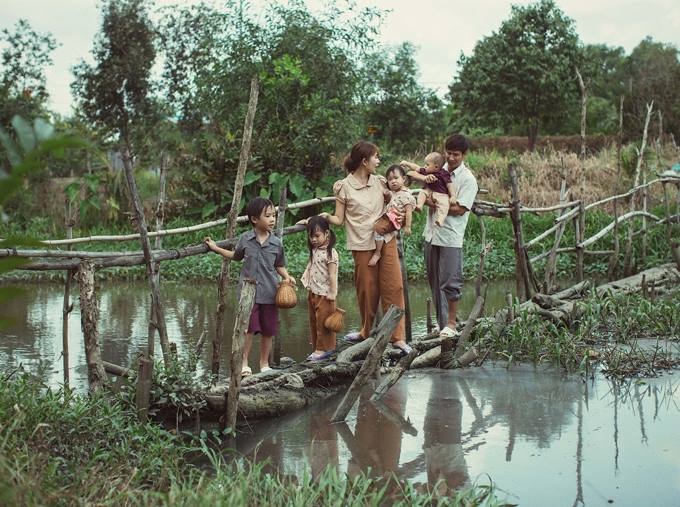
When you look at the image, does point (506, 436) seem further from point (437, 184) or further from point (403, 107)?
point (403, 107)

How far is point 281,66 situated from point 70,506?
12889 millimetres

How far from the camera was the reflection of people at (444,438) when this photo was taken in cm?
415

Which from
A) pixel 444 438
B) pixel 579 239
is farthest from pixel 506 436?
pixel 579 239

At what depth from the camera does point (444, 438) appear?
4.78m

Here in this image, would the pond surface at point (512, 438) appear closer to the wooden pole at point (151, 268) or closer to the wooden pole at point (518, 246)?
the wooden pole at point (151, 268)

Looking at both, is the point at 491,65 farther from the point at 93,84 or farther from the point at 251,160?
the point at 251,160

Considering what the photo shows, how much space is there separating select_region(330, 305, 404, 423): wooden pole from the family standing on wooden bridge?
1.99ft

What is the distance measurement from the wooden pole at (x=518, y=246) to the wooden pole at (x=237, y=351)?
4005 mm

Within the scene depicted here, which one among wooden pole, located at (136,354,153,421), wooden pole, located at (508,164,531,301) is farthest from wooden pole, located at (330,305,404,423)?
wooden pole, located at (508,164,531,301)

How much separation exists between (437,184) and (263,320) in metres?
1.84

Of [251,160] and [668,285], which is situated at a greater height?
[251,160]

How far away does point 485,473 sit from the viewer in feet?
13.7

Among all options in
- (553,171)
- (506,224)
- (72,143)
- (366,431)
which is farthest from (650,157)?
(72,143)

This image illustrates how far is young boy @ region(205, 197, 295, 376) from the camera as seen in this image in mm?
5648
